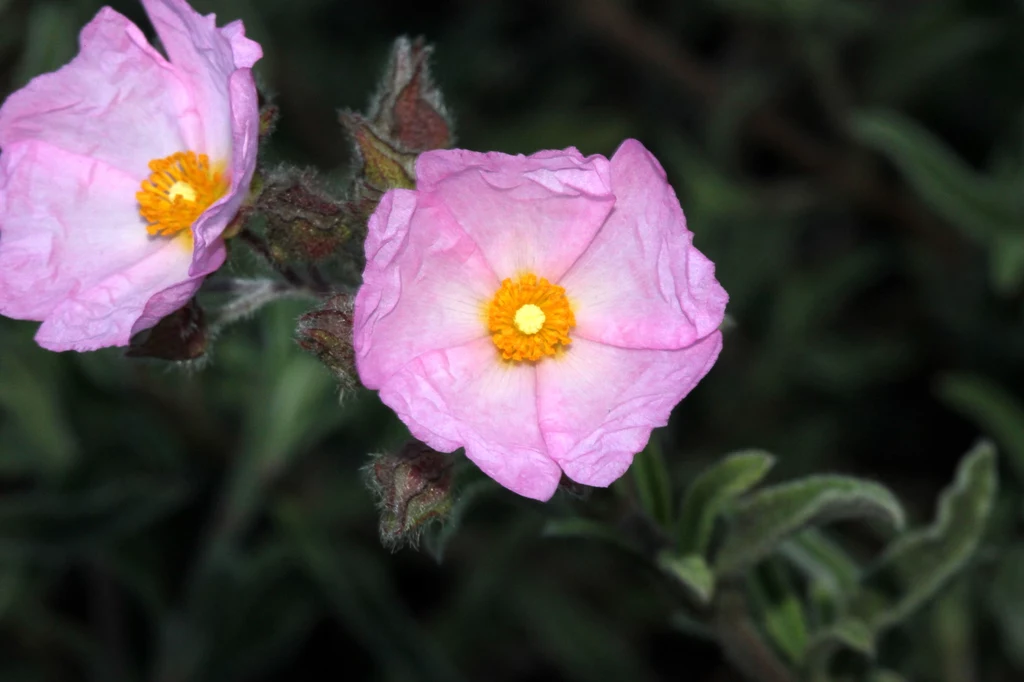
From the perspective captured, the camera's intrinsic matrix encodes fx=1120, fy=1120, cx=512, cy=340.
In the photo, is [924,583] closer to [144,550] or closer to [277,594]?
[277,594]

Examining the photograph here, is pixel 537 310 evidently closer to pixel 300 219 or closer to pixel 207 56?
pixel 300 219

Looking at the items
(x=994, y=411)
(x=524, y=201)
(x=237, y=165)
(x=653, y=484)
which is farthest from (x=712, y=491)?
(x=994, y=411)

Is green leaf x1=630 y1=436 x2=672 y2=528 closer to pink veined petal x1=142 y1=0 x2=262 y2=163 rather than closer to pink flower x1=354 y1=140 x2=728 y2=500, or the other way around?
pink flower x1=354 y1=140 x2=728 y2=500

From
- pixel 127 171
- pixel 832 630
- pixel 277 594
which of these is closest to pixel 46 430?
pixel 277 594

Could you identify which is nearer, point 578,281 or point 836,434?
point 578,281

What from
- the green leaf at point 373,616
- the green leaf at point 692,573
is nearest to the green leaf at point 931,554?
the green leaf at point 692,573
